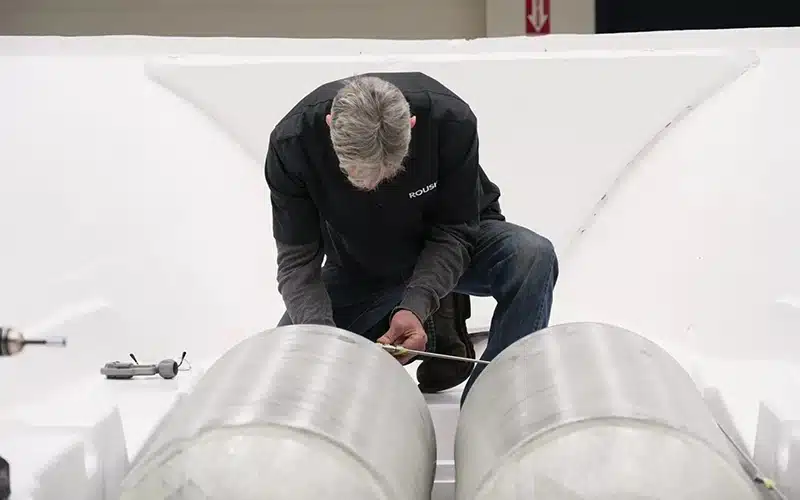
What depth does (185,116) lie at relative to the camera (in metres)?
2.13

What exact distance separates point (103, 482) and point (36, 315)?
0.66 m

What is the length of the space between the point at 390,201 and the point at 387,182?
0.12 ft

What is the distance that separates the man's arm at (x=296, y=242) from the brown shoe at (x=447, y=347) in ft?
0.76

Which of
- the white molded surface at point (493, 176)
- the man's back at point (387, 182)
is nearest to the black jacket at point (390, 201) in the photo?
the man's back at point (387, 182)

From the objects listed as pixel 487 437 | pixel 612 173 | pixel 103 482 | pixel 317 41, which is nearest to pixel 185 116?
pixel 317 41

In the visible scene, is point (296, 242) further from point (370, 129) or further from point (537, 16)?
point (537, 16)

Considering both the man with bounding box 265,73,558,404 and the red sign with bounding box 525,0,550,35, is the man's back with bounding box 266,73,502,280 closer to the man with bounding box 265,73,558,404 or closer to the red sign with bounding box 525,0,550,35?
the man with bounding box 265,73,558,404

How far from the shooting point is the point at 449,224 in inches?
54.2

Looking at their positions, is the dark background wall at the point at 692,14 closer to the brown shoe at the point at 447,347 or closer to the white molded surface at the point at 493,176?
the white molded surface at the point at 493,176

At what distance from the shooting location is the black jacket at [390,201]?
4.25 feet

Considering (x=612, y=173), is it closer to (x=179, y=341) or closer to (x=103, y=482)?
(x=179, y=341)

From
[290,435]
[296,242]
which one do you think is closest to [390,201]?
[296,242]

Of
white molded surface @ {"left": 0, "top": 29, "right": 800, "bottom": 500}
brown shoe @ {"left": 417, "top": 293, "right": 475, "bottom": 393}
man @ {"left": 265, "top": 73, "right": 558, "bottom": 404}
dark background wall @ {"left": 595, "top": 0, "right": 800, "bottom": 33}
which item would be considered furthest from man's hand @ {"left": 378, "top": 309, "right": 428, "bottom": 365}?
dark background wall @ {"left": 595, "top": 0, "right": 800, "bottom": 33}

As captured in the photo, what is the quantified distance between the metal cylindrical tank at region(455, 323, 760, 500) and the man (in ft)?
1.35
